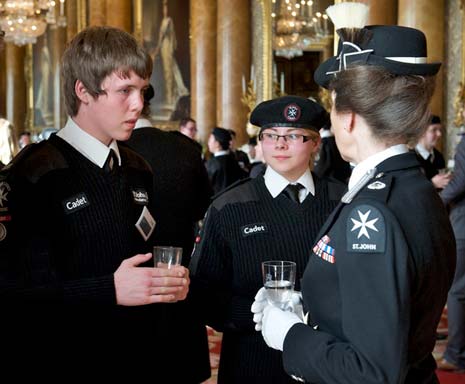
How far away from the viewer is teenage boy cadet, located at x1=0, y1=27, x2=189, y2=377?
7.14 ft

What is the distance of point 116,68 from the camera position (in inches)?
90.5

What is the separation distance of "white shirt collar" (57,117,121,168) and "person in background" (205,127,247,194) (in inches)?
274

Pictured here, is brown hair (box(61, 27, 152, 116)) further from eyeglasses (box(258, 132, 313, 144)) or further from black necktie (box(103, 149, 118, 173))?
eyeglasses (box(258, 132, 313, 144))

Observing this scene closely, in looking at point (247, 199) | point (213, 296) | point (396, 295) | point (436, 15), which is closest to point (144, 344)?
point (213, 296)

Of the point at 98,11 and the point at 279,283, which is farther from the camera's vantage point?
the point at 98,11

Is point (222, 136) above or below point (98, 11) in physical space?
below

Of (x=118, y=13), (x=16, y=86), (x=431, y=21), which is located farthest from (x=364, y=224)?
(x=16, y=86)

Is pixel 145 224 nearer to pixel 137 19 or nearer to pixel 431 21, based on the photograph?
pixel 431 21

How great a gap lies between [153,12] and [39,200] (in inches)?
592

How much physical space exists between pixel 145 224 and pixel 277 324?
0.69 meters

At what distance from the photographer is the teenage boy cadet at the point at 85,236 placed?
2.18 metres

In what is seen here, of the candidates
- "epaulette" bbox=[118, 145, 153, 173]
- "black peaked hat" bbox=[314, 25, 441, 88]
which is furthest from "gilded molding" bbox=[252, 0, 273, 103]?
"black peaked hat" bbox=[314, 25, 441, 88]

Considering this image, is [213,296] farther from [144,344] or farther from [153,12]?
[153,12]

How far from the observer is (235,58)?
524 inches
